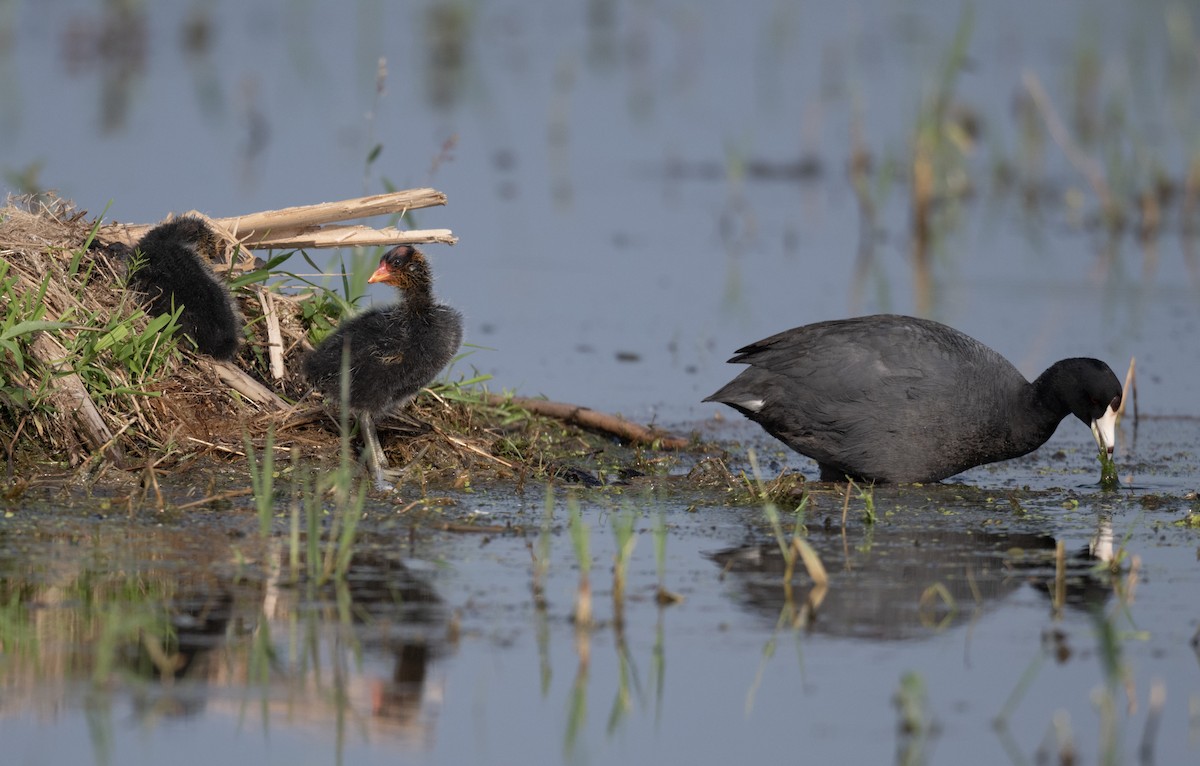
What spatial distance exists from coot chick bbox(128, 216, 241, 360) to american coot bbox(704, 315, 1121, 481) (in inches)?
85.2

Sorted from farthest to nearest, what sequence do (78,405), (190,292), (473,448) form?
(473,448) < (190,292) < (78,405)

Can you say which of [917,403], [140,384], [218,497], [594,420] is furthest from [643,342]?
[218,497]

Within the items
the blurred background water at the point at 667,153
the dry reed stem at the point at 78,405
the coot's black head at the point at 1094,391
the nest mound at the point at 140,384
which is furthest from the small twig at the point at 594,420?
the dry reed stem at the point at 78,405

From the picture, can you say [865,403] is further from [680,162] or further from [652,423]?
[680,162]

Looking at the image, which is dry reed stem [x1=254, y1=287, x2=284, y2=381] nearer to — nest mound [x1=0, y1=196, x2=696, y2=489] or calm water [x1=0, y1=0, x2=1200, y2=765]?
nest mound [x1=0, y1=196, x2=696, y2=489]

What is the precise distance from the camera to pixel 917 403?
7.34 meters

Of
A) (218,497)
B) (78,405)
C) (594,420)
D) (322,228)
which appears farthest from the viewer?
(594,420)

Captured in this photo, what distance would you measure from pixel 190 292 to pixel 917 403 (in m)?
2.97

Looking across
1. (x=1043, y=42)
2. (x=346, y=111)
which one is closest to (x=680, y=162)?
(x=346, y=111)

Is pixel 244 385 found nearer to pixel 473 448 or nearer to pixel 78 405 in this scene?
pixel 78 405

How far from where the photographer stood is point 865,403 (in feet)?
24.2

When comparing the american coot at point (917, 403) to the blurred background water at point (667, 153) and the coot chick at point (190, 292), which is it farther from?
the coot chick at point (190, 292)

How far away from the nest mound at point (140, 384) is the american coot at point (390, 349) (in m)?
0.28

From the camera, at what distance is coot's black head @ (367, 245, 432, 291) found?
700 cm
